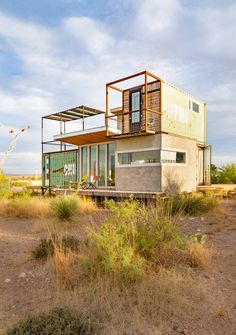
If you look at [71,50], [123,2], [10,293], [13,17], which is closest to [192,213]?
[10,293]

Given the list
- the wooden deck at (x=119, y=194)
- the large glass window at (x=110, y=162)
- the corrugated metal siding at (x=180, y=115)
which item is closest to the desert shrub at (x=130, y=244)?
the wooden deck at (x=119, y=194)

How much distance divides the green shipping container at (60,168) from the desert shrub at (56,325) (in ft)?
47.4

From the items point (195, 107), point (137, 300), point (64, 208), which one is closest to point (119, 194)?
point (64, 208)

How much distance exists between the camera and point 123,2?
29.1ft

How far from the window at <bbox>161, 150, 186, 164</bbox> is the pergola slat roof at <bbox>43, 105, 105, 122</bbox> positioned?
544 cm

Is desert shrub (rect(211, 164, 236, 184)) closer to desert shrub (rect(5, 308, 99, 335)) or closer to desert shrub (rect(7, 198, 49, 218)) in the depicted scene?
desert shrub (rect(7, 198, 49, 218))

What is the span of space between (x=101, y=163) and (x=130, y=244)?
1211 cm

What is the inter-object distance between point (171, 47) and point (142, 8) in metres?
2.37

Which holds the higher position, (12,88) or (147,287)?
(12,88)

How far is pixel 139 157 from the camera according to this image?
12812mm

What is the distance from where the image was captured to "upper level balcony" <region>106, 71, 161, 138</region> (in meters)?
12.2

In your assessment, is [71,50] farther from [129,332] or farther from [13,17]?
[129,332]

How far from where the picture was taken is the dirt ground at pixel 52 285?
9.78 ft

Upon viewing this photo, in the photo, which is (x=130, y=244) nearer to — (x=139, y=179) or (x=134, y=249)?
Answer: (x=134, y=249)
